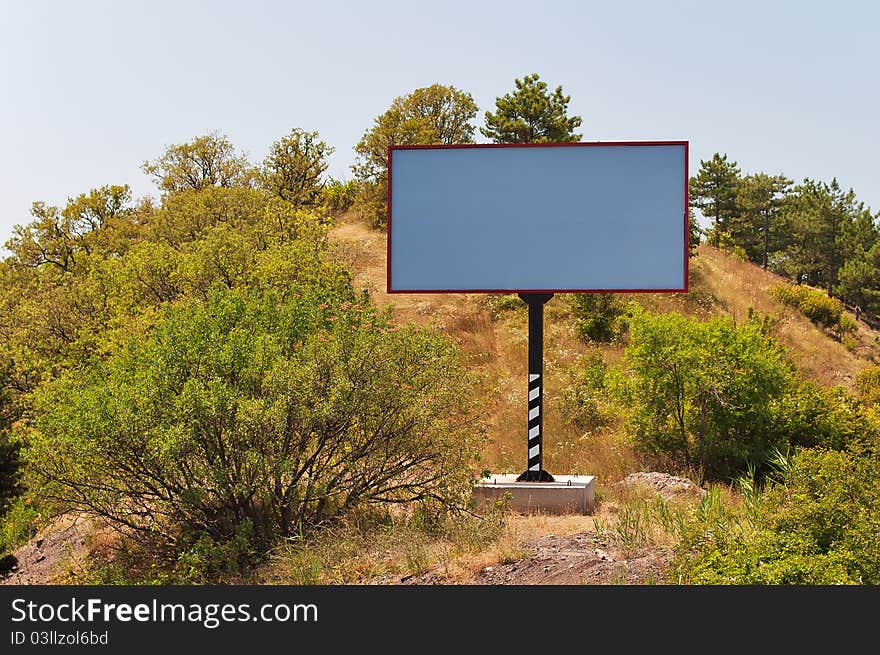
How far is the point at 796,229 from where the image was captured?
192 ft

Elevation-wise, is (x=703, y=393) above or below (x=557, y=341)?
below

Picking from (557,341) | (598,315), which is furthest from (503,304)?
Result: (598,315)

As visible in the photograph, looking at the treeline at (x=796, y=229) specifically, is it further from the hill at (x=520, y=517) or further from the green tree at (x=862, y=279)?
the hill at (x=520, y=517)

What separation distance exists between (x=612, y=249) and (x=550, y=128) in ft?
86.9

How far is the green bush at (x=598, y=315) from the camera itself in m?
29.1

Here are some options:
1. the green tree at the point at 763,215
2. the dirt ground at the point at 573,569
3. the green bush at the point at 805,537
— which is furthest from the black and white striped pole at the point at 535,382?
the green tree at the point at 763,215

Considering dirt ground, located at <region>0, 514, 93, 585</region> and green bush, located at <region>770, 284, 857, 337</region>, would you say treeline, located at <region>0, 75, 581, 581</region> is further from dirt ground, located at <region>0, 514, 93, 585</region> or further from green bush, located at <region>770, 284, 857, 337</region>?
green bush, located at <region>770, 284, 857, 337</region>

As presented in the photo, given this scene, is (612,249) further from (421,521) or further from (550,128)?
(550,128)

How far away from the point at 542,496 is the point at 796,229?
4951 cm

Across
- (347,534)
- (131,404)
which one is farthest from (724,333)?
(131,404)

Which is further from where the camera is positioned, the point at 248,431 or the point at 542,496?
the point at 542,496

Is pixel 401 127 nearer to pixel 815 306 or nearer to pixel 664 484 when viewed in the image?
pixel 815 306

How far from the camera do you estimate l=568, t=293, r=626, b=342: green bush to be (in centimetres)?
2908

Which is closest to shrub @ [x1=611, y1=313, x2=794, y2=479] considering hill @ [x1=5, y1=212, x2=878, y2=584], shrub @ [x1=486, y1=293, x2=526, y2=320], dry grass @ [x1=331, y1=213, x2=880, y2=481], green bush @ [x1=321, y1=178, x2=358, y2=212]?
hill @ [x1=5, y1=212, x2=878, y2=584]
